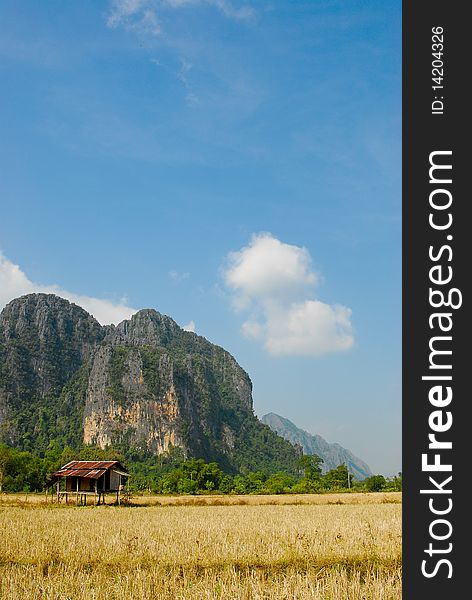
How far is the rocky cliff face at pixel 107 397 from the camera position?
92062mm

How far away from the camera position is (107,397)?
93.4m

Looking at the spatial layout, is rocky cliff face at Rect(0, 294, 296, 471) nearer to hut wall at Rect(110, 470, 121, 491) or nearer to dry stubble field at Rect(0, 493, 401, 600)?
hut wall at Rect(110, 470, 121, 491)

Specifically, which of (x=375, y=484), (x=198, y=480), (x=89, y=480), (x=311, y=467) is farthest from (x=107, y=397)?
(x=89, y=480)

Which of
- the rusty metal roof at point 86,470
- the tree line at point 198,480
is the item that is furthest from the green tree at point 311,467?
the rusty metal roof at point 86,470

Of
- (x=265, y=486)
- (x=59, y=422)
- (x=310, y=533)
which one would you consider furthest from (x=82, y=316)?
(x=310, y=533)

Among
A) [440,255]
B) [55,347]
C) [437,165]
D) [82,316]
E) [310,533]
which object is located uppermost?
[82,316]

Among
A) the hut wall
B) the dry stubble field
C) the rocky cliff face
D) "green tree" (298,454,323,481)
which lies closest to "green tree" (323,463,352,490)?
"green tree" (298,454,323,481)

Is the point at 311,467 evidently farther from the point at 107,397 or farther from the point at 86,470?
the point at 107,397

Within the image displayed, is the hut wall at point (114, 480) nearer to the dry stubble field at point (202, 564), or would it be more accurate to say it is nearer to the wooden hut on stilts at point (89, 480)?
the wooden hut on stilts at point (89, 480)

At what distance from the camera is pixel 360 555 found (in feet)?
30.6

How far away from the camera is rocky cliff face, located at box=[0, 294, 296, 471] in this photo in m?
92.1

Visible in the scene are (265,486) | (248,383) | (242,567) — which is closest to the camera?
(242,567)

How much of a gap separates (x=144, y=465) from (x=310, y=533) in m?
69.1

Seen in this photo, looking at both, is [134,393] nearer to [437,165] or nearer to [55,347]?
[55,347]
